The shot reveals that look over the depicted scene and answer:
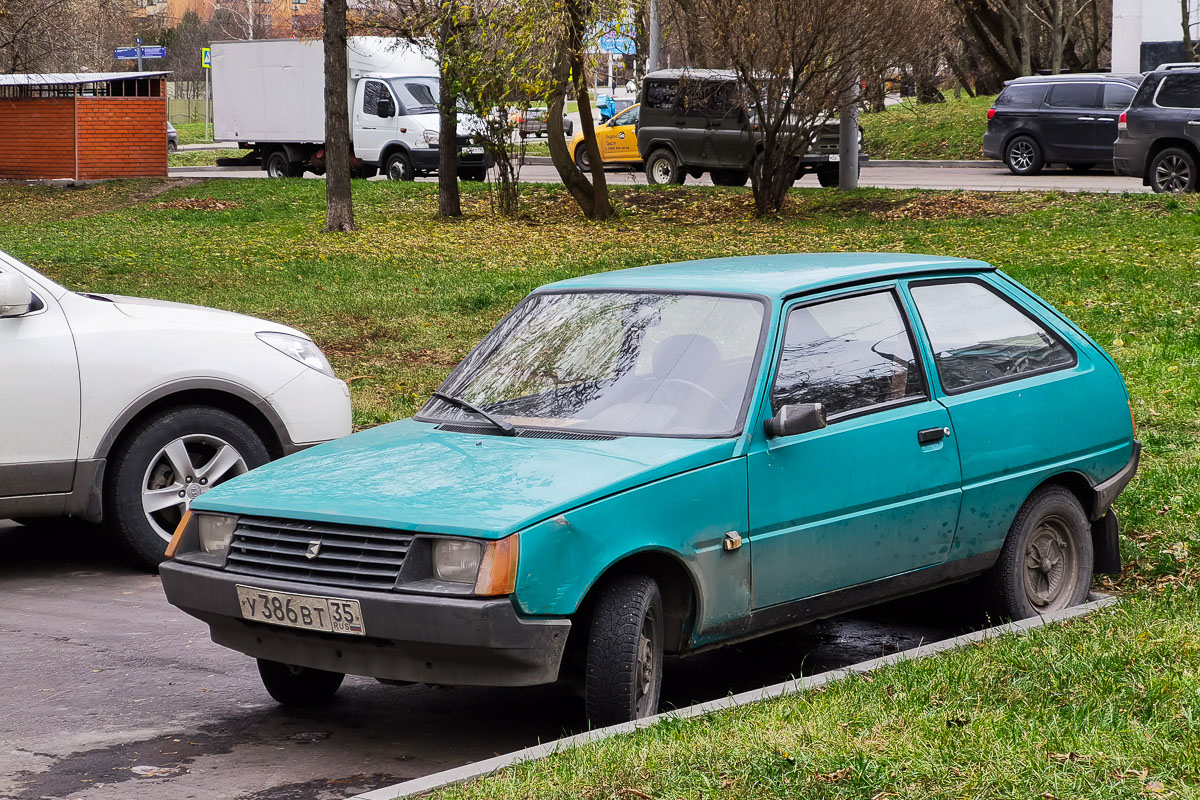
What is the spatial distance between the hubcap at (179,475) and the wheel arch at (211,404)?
0.19 metres

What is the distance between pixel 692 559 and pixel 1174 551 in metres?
3.17

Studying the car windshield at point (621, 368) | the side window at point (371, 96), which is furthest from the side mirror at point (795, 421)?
the side window at point (371, 96)

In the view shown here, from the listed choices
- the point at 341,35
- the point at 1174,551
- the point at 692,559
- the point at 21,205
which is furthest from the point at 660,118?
the point at 692,559

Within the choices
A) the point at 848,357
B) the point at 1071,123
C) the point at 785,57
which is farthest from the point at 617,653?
the point at 1071,123

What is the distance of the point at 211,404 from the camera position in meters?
7.49

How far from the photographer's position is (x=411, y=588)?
4.46m

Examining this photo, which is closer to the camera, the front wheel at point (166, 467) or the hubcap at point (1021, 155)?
the front wheel at point (166, 467)

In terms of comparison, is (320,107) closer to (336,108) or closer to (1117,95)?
(336,108)

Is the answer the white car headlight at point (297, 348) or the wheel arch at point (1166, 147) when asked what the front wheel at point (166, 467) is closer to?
the white car headlight at point (297, 348)

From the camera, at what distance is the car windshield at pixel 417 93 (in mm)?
32719

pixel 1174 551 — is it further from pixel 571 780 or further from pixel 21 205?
pixel 21 205

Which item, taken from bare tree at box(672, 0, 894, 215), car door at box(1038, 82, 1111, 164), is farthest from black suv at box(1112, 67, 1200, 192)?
car door at box(1038, 82, 1111, 164)

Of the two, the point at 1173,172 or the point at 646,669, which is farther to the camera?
the point at 1173,172

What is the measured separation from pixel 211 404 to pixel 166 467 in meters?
0.39
